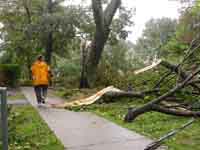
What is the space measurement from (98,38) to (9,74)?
5.88 m

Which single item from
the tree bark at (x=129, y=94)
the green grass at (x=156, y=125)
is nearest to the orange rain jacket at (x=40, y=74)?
the green grass at (x=156, y=125)

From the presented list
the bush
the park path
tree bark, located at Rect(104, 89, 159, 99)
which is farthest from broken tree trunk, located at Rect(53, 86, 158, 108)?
the bush

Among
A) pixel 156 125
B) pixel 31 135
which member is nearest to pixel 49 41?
pixel 156 125

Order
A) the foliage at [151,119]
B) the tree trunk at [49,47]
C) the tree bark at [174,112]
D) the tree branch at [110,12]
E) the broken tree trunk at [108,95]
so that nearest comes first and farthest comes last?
the foliage at [151,119] < the tree bark at [174,112] < the broken tree trunk at [108,95] < the tree branch at [110,12] < the tree trunk at [49,47]

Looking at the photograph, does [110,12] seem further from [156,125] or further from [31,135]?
[31,135]

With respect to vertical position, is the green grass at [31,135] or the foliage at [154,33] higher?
the foliage at [154,33]

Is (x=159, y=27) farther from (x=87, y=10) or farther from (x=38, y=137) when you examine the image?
(x=38, y=137)

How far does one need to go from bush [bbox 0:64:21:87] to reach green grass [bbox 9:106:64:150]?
1017 centimetres

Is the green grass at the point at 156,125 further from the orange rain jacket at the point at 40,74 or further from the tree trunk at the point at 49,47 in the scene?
the tree trunk at the point at 49,47

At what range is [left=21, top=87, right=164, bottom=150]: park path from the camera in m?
5.84

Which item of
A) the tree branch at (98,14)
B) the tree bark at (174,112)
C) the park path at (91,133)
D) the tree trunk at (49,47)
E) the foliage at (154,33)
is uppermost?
the foliage at (154,33)

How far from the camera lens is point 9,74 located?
19047 millimetres

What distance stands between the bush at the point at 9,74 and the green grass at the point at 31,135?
1017 centimetres

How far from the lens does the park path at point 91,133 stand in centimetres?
584
